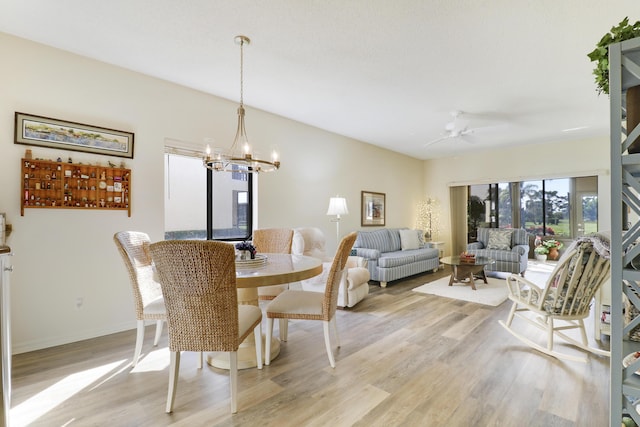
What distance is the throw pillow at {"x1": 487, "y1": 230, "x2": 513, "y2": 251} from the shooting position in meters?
6.21

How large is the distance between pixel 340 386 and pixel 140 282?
1698mm

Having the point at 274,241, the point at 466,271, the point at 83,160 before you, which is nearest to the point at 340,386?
the point at 274,241

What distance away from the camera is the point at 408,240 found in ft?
20.7

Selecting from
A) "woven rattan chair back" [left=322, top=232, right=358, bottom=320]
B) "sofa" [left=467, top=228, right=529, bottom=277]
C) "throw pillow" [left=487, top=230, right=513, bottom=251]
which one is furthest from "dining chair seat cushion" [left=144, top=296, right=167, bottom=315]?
"throw pillow" [left=487, top=230, right=513, bottom=251]

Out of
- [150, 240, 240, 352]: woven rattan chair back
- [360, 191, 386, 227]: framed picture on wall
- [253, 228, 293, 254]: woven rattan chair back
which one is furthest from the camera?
[360, 191, 386, 227]: framed picture on wall

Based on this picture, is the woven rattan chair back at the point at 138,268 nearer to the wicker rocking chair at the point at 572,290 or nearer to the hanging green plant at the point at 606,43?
the hanging green plant at the point at 606,43

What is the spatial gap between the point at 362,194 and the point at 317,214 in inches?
53.7

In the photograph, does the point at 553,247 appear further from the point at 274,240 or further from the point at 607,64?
the point at 607,64

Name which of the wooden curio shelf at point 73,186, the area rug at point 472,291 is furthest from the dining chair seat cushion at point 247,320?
the area rug at point 472,291

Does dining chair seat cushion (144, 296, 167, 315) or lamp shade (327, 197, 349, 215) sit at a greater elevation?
lamp shade (327, 197, 349, 215)

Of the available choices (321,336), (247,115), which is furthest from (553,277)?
(247,115)

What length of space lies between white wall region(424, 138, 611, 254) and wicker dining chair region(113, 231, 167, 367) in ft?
22.2

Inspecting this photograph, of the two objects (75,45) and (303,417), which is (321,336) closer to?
(303,417)

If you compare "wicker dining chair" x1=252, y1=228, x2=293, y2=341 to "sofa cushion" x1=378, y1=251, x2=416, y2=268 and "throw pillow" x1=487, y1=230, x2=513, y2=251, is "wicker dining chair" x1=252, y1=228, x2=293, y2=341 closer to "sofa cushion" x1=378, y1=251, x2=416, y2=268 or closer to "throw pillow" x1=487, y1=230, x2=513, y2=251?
"sofa cushion" x1=378, y1=251, x2=416, y2=268
